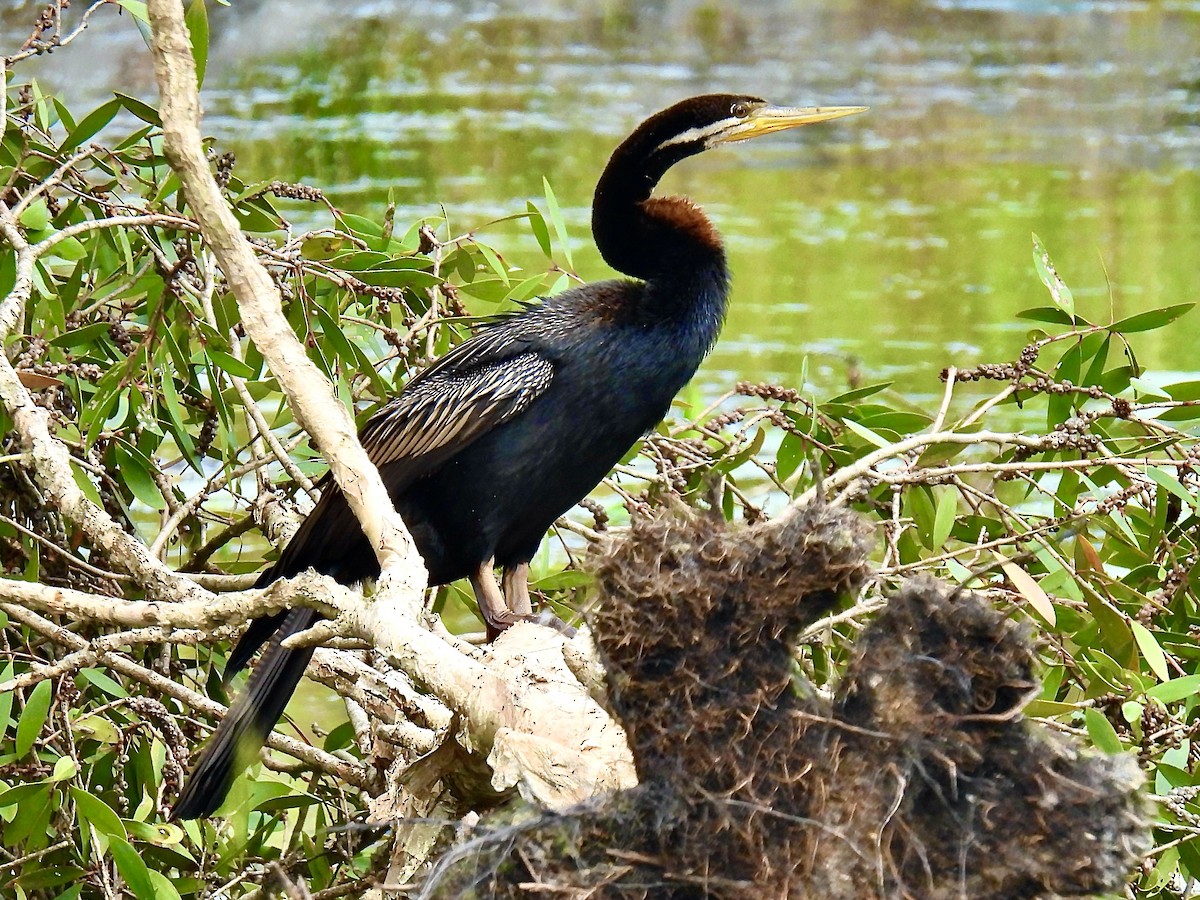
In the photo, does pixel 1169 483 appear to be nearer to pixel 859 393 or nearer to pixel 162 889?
pixel 859 393

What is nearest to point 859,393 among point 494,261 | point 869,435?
point 869,435

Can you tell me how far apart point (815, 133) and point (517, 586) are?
6.76 metres

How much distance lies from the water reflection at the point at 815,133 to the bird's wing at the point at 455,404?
11.6ft

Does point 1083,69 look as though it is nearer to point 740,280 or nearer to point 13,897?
point 740,280

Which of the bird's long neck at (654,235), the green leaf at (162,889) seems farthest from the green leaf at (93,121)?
the green leaf at (162,889)

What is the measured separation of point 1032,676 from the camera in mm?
628

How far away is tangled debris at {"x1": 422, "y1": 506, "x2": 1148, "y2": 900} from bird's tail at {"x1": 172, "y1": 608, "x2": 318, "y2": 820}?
675 millimetres

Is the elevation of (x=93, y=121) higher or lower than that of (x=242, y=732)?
higher

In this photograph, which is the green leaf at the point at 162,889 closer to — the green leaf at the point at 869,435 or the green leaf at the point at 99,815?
the green leaf at the point at 99,815

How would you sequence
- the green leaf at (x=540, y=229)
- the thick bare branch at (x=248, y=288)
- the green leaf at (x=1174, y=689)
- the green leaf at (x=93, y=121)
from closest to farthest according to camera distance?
1. the thick bare branch at (x=248, y=288)
2. the green leaf at (x=1174, y=689)
3. the green leaf at (x=93, y=121)
4. the green leaf at (x=540, y=229)

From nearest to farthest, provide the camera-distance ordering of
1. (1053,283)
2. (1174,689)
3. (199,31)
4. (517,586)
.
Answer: (1174,689)
(199,31)
(1053,283)
(517,586)

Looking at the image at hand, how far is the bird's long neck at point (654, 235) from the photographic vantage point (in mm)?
1619

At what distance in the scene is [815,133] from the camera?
7992mm

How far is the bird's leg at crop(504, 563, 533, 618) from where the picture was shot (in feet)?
5.41
